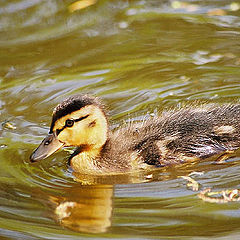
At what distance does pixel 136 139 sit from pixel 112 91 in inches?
52.2

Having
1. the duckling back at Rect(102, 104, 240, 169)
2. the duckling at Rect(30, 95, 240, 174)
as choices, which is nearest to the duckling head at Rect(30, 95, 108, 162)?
the duckling at Rect(30, 95, 240, 174)

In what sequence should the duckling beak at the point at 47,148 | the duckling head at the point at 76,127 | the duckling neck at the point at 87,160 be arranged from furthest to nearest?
the duckling neck at the point at 87,160 < the duckling beak at the point at 47,148 < the duckling head at the point at 76,127

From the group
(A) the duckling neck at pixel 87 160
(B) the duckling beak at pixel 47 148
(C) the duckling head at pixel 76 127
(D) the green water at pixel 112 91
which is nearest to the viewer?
(D) the green water at pixel 112 91

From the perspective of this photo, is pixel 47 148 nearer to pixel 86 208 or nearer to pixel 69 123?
pixel 69 123

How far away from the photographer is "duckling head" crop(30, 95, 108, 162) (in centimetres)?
523

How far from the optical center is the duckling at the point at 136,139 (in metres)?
5.32

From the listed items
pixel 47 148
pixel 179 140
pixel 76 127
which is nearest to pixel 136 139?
pixel 179 140

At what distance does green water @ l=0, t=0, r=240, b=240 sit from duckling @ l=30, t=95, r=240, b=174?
0.11m

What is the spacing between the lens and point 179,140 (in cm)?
536

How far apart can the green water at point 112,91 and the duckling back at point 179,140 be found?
111 millimetres

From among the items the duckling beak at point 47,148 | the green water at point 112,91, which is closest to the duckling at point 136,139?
the duckling beak at point 47,148

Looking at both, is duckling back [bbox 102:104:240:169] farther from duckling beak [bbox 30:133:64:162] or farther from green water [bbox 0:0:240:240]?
duckling beak [bbox 30:133:64:162]

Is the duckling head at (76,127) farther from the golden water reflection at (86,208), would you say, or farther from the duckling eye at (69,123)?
the golden water reflection at (86,208)

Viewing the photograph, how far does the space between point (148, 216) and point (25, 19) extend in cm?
439
